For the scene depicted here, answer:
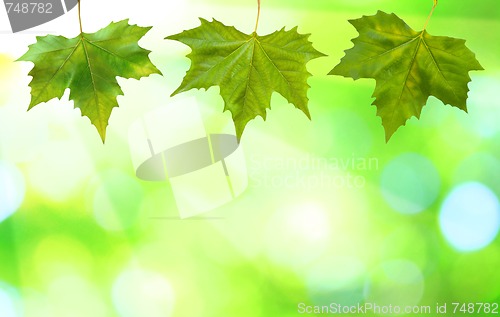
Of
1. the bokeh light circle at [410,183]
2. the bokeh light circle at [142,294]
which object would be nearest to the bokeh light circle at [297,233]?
the bokeh light circle at [410,183]

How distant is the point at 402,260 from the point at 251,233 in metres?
0.57

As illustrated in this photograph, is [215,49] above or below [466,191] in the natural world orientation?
above

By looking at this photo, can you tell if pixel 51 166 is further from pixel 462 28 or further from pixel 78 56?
pixel 78 56

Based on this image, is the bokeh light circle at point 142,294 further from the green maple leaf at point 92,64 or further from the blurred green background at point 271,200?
the green maple leaf at point 92,64

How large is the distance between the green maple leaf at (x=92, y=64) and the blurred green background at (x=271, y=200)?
163cm

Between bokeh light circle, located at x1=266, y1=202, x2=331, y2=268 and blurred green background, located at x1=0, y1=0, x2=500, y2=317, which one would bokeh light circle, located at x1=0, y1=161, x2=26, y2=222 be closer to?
blurred green background, located at x1=0, y1=0, x2=500, y2=317

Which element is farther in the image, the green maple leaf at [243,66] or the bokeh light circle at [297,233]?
the bokeh light circle at [297,233]

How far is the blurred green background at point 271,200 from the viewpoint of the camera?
1.87 meters

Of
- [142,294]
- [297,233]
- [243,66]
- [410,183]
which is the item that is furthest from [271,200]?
[243,66]

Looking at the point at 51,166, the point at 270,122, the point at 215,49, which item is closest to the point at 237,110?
the point at 215,49

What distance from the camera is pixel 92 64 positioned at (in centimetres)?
18

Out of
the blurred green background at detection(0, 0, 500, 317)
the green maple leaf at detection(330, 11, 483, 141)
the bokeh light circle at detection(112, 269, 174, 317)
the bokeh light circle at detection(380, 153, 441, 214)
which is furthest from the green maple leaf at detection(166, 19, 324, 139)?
the bokeh light circle at detection(112, 269, 174, 317)

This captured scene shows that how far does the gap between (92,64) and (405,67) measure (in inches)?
4.1

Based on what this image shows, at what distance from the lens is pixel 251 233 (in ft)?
6.38
